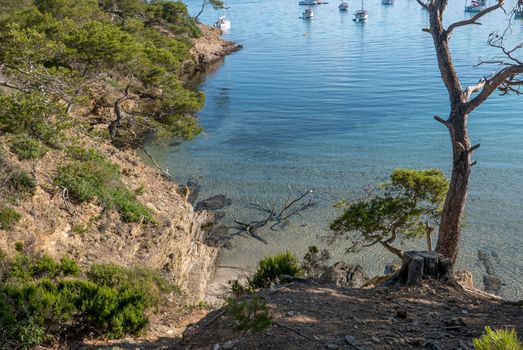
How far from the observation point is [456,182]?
472 inches

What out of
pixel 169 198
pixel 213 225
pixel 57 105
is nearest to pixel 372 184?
pixel 213 225

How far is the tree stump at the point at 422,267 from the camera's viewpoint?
9.62m

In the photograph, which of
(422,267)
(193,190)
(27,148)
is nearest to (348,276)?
(422,267)

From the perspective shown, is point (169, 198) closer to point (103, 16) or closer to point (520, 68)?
point (520, 68)

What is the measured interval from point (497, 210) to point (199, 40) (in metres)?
53.8

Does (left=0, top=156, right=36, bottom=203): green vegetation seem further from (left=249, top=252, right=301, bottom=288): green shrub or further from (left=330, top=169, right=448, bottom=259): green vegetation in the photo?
(left=330, top=169, right=448, bottom=259): green vegetation

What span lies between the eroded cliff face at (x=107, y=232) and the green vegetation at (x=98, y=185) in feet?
0.81

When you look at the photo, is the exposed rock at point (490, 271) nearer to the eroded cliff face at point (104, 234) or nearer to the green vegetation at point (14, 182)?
the eroded cliff face at point (104, 234)

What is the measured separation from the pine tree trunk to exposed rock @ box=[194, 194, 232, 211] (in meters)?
13.7

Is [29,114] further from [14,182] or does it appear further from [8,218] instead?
[8,218]

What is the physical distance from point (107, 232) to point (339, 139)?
2283cm

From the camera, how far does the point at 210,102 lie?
46469mm

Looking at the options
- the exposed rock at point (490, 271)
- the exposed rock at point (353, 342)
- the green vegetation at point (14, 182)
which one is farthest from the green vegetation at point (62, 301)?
the exposed rock at point (490, 271)

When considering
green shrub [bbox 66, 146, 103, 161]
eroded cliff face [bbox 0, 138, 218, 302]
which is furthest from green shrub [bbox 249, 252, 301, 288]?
green shrub [bbox 66, 146, 103, 161]
